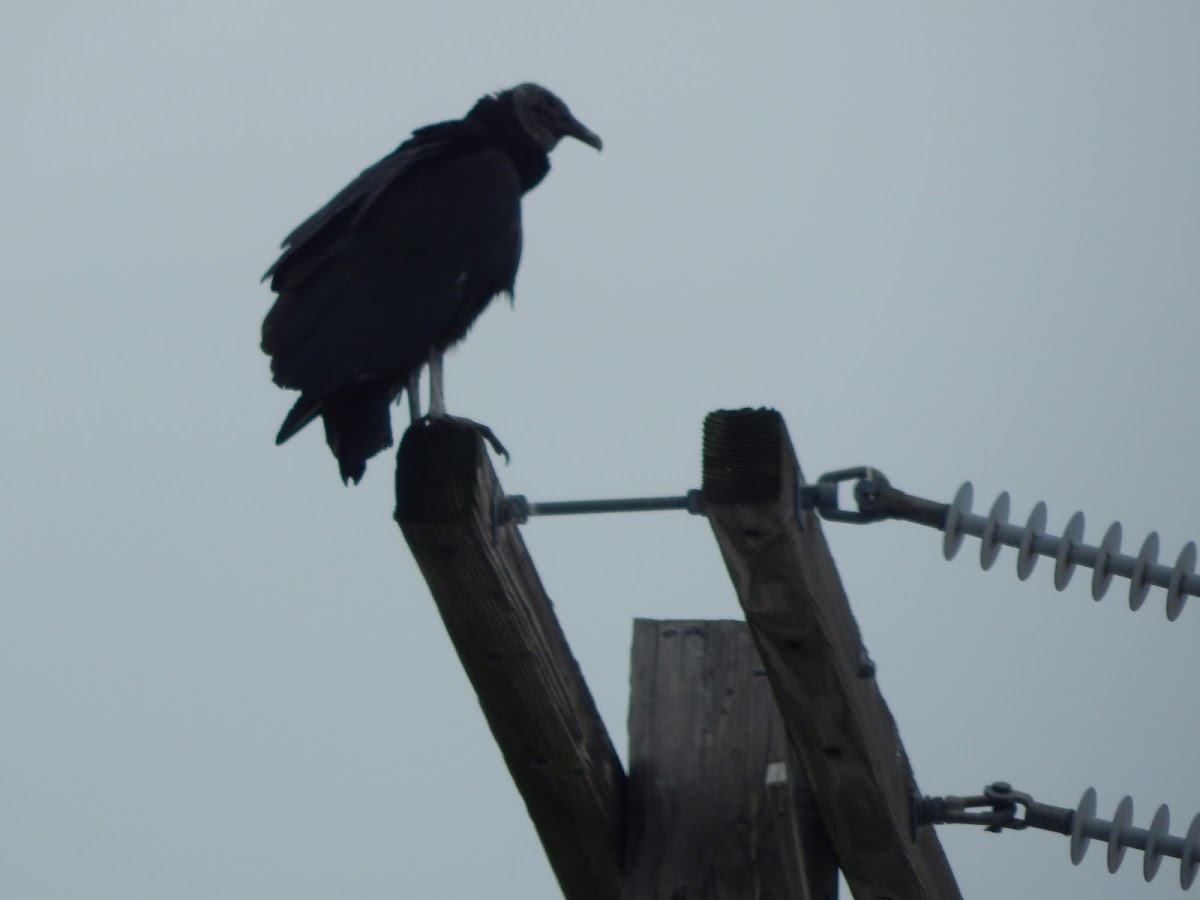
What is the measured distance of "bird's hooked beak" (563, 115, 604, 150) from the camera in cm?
429

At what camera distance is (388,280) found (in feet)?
9.80

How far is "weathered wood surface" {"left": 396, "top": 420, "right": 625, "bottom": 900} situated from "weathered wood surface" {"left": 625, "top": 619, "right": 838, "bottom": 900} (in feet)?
0.17

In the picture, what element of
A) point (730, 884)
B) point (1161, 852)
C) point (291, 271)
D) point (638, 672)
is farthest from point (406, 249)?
point (1161, 852)

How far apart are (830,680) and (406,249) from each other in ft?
4.64

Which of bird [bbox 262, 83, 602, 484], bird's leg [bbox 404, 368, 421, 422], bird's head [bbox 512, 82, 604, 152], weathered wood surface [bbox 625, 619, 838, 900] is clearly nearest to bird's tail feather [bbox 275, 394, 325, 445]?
bird [bbox 262, 83, 602, 484]

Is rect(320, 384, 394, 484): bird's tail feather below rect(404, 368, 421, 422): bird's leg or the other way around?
below

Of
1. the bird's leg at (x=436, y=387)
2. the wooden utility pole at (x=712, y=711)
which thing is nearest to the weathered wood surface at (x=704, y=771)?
the wooden utility pole at (x=712, y=711)

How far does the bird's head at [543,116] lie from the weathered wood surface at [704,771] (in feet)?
6.36

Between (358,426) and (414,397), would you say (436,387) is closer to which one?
(414,397)

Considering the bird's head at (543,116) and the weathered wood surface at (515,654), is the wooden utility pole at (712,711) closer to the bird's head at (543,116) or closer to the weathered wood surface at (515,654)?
the weathered wood surface at (515,654)

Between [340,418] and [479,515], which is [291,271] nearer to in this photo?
[340,418]

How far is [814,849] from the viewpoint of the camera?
7.35 feet

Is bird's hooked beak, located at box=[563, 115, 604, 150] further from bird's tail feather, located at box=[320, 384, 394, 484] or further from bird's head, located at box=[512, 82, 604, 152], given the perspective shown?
bird's tail feather, located at box=[320, 384, 394, 484]

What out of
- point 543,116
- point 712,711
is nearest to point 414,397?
point 712,711
